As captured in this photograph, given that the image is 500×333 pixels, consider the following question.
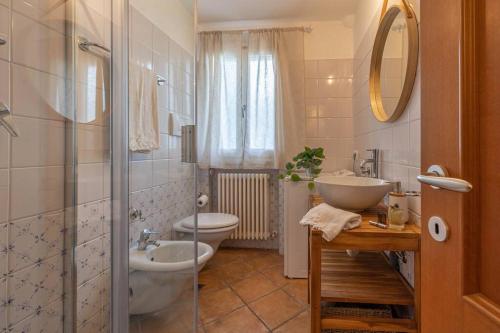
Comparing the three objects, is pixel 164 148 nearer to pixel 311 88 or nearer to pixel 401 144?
pixel 401 144

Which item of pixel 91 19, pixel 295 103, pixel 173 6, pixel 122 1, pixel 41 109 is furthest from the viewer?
pixel 295 103

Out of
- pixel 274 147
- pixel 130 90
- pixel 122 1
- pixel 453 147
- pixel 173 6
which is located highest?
pixel 173 6

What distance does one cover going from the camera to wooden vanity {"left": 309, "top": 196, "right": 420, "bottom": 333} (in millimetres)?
1023

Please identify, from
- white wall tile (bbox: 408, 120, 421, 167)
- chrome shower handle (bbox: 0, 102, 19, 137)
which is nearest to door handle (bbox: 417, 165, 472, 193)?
white wall tile (bbox: 408, 120, 421, 167)

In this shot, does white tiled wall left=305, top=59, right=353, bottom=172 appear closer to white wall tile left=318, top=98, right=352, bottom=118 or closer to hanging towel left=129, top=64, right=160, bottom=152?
white wall tile left=318, top=98, right=352, bottom=118

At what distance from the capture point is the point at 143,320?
4.21ft

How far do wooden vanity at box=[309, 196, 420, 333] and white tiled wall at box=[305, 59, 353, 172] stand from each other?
1357mm

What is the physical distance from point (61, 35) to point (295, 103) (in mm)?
1913

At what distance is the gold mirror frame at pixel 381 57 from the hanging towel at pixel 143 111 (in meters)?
1.34

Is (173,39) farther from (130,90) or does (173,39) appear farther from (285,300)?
(285,300)

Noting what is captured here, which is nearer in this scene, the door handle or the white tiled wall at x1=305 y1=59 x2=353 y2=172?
the door handle

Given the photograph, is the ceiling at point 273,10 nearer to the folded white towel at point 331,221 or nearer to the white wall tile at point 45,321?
the folded white towel at point 331,221

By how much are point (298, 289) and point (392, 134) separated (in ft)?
4.27

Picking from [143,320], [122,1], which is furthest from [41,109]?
[143,320]
